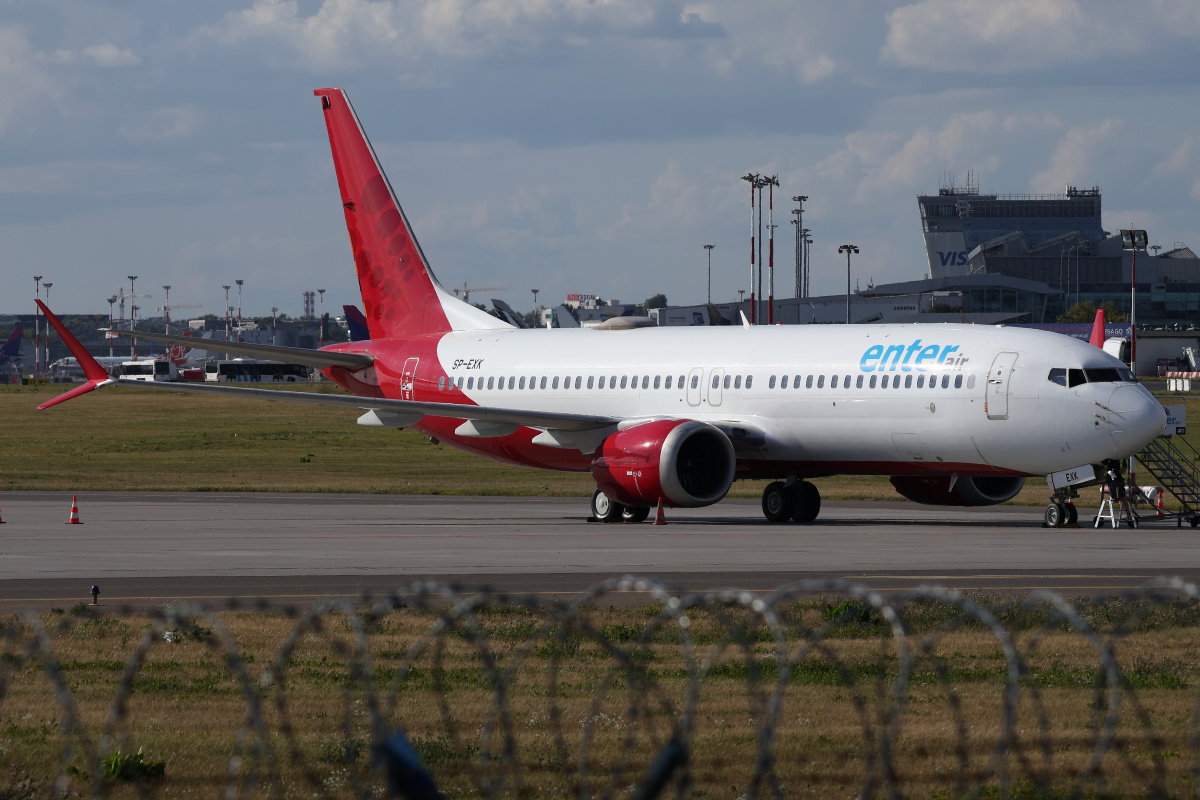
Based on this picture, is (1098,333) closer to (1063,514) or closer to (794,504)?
(1063,514)

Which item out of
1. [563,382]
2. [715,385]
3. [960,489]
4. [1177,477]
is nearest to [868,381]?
[715,385]

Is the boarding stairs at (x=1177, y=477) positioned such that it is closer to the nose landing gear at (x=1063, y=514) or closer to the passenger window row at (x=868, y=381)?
the nose landing gear at (x=1063, y=514)

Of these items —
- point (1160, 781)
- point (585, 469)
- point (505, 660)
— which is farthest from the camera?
point (585, 469)

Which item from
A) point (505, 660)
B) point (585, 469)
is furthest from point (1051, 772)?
point (585, 469)

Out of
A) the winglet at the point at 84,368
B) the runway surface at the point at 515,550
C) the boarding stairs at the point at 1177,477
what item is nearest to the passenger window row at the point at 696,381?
the runway surface at the point at 515,550

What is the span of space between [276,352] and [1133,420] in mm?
20751

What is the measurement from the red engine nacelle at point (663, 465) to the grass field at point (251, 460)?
12734 millimetres

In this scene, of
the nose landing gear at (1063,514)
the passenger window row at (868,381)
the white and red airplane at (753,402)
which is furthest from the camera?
the nose landing gear at (1063,514)

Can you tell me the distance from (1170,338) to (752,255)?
11700 centimetres

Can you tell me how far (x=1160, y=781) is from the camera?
36.1 ft

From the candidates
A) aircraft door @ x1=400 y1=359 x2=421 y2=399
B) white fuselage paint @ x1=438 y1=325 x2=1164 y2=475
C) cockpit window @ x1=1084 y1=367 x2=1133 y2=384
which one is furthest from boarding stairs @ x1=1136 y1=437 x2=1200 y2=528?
aircraft door @ x1=400 y1=359 x2=421 y2=399

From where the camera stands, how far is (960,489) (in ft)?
122

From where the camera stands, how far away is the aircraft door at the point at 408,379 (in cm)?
4422

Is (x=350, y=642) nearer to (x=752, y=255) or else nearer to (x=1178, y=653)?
(x=1178, y=653)
